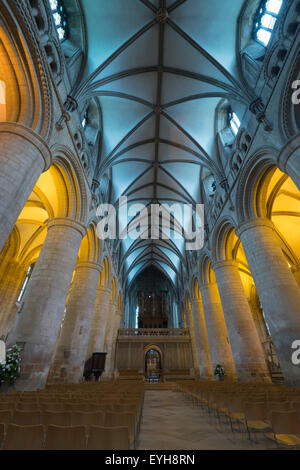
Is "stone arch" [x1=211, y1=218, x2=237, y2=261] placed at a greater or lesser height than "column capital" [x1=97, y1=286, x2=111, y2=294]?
greater

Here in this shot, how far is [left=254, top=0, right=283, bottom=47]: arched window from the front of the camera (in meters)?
9.24

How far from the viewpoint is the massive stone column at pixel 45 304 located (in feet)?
22.1

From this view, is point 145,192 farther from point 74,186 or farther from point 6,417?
point 6,417

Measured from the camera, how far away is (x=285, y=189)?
1220 cm

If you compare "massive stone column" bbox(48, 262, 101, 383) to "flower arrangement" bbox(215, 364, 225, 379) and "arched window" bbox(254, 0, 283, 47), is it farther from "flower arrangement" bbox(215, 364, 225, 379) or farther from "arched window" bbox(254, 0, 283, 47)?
"arched window" bbox(254, 0, 283, 47)

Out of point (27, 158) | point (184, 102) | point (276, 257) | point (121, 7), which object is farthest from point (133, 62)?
point (276, 257)

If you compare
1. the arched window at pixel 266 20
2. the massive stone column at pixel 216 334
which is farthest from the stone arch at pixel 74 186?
the massive stone column at pixel 216 334

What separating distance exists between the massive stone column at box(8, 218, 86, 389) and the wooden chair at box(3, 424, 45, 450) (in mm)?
5445

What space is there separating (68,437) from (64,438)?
0.04 metres

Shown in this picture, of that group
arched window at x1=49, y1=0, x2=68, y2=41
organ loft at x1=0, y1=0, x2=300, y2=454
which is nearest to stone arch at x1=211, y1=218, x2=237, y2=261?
organ loft at x1=0, y1=0, x2=300, y2=454

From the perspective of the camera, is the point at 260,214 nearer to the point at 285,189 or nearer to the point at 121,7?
the point at 285,189

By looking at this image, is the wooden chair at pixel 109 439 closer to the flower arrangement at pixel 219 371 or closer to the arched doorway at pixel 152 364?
the flower arrangement at pixel 219 371

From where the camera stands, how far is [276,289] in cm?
804

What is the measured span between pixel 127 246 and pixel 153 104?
14.3 meters
